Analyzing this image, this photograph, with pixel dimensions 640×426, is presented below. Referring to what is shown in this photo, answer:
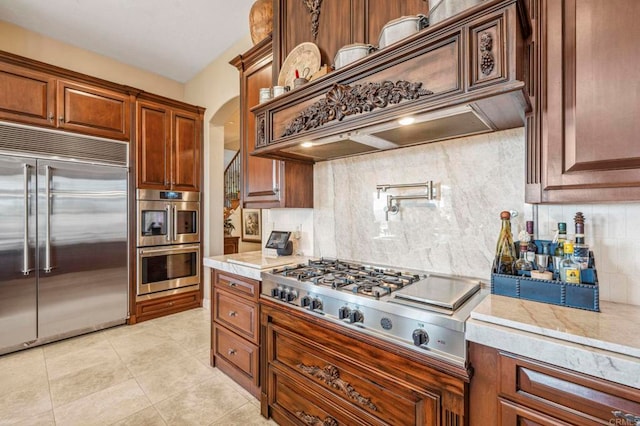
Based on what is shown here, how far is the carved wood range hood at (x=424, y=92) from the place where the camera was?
3.40ft

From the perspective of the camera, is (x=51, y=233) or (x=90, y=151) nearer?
(x=51, y=233)

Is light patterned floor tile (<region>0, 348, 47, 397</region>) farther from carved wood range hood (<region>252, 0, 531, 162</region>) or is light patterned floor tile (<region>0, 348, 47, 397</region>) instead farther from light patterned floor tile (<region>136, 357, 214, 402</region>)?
carved wood range hood (<region>252, 0, 531, 162</region>)

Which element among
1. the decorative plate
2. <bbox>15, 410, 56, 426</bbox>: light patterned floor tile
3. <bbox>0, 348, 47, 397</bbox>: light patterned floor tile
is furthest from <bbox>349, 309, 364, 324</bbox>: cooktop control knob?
<bbox>0, 348, 47, 397</bbox>: light patterned floor tile

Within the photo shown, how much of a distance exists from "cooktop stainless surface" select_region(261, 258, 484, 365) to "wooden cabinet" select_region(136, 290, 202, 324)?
2.42m

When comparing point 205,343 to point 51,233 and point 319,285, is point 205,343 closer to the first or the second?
point 51,233

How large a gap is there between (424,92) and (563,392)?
3.76 feet

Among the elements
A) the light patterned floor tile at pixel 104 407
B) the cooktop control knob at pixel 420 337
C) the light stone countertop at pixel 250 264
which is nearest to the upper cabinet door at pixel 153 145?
the light stone countertop at pixel 250 264

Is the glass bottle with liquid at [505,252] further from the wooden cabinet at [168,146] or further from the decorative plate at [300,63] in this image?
the wooden cabinet at [168,146]

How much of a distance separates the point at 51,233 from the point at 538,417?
12.5 feet

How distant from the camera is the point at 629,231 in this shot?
1201 millimetres

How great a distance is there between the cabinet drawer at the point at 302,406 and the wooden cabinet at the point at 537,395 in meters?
0.57

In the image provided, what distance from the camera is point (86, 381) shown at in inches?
89.3

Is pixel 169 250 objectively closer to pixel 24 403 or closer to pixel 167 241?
pixel 167 241

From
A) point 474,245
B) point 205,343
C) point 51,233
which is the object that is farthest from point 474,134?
point 51,233
